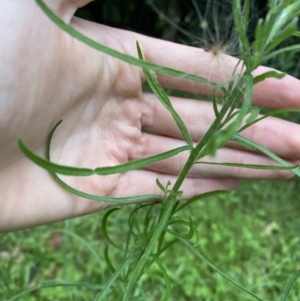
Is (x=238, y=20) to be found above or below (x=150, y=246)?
above

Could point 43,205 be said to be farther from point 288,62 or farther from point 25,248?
point 288,62

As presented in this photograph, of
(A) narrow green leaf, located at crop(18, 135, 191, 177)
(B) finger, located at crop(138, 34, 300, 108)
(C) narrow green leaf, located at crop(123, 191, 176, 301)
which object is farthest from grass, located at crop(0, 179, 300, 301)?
(A) narrow green leaf, located at crop(18, 135, 191, 177)

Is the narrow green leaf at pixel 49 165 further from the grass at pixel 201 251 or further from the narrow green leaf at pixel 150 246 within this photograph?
the grass at pixel 201 251

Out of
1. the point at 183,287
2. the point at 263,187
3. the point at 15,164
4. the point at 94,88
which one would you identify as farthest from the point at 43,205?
the point at 263,187

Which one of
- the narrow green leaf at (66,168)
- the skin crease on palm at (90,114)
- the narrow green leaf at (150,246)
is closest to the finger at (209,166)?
the skin crease on palm at (90,114)

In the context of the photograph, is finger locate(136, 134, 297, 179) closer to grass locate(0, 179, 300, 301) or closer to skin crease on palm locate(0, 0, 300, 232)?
skin crease on palm locate(0, 0, 300, 232)

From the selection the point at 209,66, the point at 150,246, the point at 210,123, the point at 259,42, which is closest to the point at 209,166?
the point at 210,123

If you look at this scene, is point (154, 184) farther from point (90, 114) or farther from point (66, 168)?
point (66, 168)
